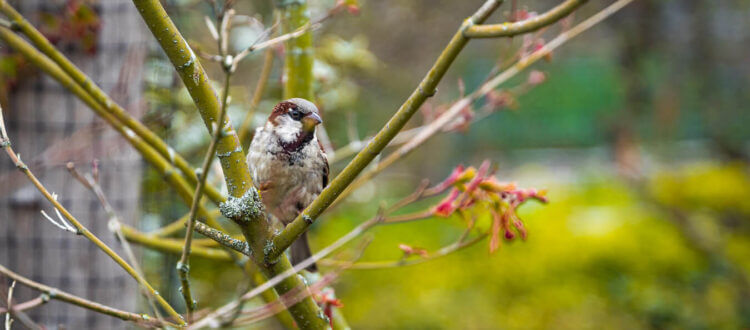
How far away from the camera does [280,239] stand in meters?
1.39

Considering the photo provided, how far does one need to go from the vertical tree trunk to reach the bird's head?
68cm

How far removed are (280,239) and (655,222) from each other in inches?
193

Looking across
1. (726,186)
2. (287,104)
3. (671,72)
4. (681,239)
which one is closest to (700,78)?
(671,72)

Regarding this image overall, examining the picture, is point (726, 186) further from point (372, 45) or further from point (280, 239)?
point (280, 239)

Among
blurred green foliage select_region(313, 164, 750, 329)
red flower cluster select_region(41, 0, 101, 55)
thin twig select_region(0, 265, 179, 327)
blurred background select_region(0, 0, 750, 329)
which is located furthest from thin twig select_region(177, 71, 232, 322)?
blurred green foliage select_region(313, 164, 750, 329)

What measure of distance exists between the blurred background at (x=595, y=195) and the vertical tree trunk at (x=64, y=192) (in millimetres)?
898

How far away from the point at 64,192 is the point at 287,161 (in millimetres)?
948

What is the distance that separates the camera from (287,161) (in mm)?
2074

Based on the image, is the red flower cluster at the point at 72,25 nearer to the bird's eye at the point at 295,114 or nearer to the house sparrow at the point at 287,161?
the house sparrow at the point at 287,161

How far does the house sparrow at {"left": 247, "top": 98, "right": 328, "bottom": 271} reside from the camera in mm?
1977

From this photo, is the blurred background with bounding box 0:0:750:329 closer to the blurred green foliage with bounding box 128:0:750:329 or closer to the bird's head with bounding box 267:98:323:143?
the blurred green foliage with bounding box 128:0:750:329

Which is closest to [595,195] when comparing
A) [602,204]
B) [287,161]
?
[602,204]

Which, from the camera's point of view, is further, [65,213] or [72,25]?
[72,25]

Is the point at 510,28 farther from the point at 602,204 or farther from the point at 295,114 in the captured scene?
the point at 602,204
